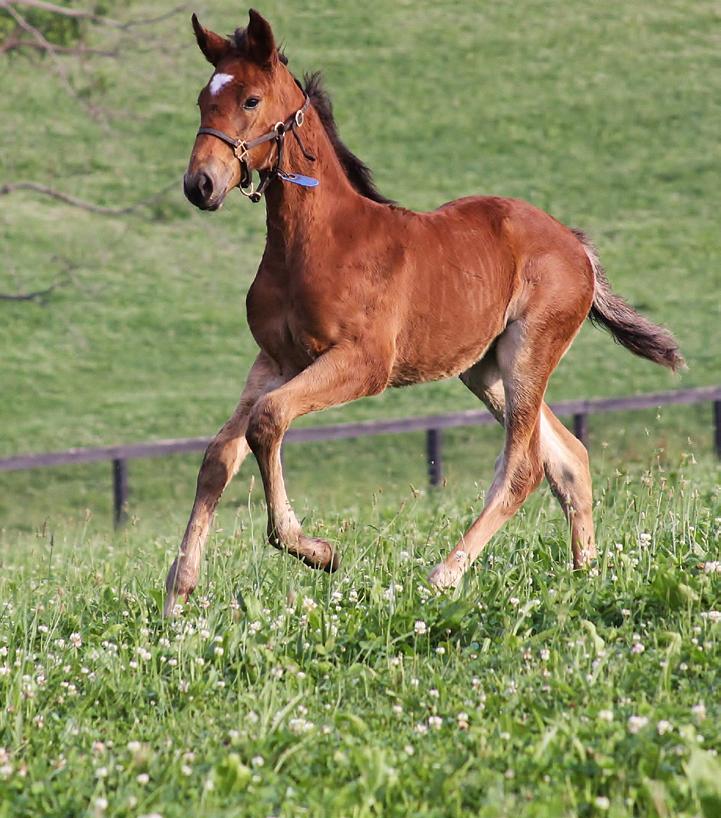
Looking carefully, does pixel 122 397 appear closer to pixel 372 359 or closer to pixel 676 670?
pixel 372 359

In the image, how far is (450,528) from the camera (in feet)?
25.9

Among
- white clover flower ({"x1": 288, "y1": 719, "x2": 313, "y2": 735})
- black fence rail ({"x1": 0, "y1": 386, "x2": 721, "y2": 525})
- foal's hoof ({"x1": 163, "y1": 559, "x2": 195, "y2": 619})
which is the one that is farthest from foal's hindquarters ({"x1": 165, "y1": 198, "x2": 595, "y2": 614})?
black fence rail ({"x1": 0, "y1": 386, "x2": 721, "y2": 525})

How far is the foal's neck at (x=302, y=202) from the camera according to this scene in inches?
242

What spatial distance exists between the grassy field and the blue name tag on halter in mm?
1709

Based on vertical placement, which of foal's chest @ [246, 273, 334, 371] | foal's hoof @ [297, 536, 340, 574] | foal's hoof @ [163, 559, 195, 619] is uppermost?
foal's chest @ [246, 273, 334, 371]

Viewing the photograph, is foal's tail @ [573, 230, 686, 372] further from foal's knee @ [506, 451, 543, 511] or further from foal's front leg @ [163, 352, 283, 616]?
foal's front leg @ [163, 352, 283, 616]

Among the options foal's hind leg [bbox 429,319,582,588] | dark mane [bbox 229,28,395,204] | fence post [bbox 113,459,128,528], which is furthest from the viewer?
fence post [bbox 113,459,128,528]

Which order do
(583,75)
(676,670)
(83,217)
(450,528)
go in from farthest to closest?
1. (583,75)
2. (83,217)
3. (450,528)
4. (676,670)

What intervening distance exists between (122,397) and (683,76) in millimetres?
17114

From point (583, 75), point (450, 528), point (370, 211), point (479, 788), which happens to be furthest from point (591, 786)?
point (583, 75)

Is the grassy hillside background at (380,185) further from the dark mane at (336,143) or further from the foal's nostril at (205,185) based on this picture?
the foal's nostril at (205,185)

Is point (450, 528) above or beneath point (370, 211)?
beneath

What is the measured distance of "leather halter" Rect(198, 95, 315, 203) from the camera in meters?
5.78

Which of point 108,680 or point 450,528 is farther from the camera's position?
point 450,528
